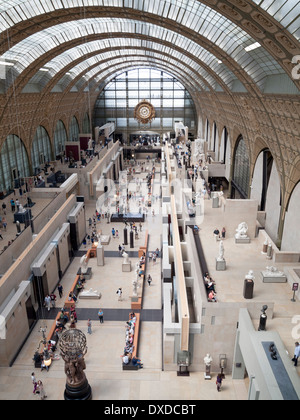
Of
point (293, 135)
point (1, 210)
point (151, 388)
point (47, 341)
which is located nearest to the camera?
point (151, 388)

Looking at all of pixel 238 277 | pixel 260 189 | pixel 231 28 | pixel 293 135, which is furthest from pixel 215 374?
pixel 231 28

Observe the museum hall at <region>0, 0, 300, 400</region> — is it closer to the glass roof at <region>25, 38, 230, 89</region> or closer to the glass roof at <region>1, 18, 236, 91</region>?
the glass roof at <region>1, 18, 236, 91</region>

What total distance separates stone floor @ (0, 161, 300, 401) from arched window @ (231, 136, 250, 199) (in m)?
11.8

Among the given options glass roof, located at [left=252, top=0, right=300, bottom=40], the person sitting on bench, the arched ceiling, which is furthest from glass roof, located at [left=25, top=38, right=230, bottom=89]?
the person sitting on bench

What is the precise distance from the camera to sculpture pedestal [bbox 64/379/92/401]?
572 inches

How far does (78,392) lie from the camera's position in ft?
47.9

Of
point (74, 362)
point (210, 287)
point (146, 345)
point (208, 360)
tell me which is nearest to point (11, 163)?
point (146, 345)

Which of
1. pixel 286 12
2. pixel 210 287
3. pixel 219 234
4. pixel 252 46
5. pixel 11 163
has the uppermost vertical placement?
pixel 252 46

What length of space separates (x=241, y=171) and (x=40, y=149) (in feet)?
80.6

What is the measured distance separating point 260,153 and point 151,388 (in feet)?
64.1

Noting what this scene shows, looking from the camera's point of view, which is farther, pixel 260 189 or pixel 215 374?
pixel 260 189

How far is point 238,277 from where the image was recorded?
17.0 m

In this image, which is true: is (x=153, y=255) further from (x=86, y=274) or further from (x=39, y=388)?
(x=39, y=388)

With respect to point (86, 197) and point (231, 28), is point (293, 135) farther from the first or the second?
point (86, 197)
